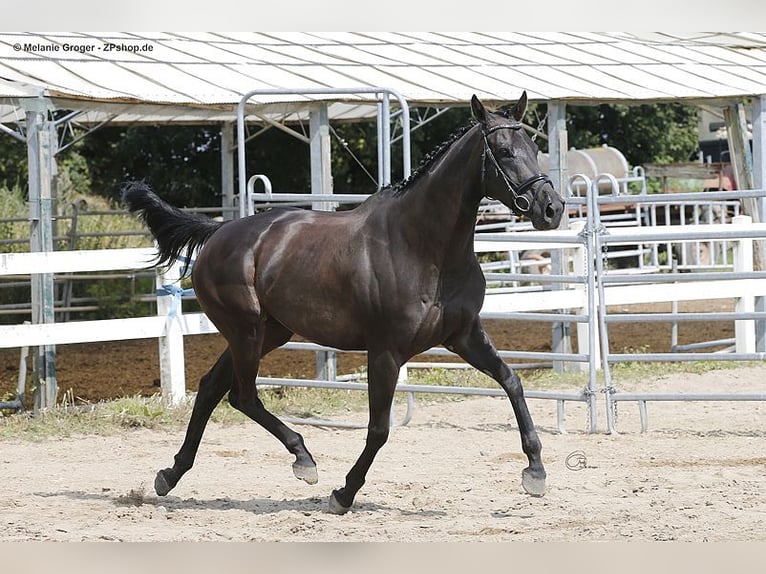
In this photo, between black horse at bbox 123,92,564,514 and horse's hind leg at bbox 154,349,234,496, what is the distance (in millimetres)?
10

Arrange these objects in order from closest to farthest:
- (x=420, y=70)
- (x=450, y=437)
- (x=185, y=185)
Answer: (x=450, y=437) < (x=420, y=70) < (x=185, y=185)

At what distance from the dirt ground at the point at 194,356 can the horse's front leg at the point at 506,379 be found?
461 cm

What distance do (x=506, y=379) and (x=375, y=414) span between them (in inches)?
25.6

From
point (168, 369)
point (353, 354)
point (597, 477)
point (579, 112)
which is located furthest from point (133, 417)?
point (579, 112)

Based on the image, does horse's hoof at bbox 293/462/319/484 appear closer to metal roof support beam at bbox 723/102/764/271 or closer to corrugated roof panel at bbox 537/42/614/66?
corrugated roof panel at bbox 537/42/614/66

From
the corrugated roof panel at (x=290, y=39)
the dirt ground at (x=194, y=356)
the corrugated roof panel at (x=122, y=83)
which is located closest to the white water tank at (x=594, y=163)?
the dirt ground at (x=194, y=356)

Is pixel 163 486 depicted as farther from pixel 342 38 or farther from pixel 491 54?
pixel 491 54

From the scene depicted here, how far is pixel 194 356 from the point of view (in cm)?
1286

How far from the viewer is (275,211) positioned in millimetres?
6176

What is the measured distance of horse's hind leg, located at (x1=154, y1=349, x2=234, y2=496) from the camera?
237 inches

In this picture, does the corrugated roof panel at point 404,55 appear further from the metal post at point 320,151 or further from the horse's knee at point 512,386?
the horse's knee at point 512,386

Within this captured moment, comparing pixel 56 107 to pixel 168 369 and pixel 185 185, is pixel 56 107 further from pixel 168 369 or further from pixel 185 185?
pixel 185 185

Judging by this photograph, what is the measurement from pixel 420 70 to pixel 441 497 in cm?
764

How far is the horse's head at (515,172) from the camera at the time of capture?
4996 millimetres
